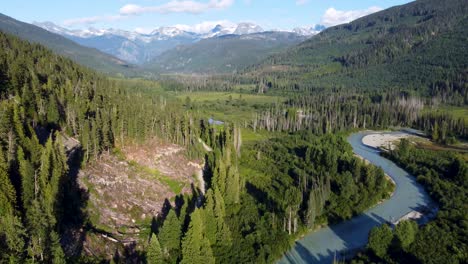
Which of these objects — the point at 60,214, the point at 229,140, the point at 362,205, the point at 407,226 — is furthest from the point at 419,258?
the point at 229,140

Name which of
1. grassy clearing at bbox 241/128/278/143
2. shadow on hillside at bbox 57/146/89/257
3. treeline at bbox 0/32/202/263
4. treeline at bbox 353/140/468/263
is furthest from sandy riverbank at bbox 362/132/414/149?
shadow on hillside at bbox 57/146/89/257

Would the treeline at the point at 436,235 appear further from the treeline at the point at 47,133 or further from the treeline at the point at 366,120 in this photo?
the treeline at the point at 366,120

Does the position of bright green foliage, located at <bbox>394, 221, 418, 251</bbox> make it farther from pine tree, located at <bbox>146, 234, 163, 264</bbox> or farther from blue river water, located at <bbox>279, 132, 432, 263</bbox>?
pine tree, located at <bbox>146, 234, 163, 264</bbox>

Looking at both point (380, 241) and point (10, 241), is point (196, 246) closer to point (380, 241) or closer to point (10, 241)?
point (10, 241)

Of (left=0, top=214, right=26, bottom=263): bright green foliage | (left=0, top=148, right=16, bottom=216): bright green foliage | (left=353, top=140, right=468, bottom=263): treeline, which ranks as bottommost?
(left=353, top=140, right=468, bottom=263): treeline

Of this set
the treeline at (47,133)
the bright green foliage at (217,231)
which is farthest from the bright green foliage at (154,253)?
the bright green foliage at (217,231)

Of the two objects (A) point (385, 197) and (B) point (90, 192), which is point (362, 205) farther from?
(B) point (90, 192)
